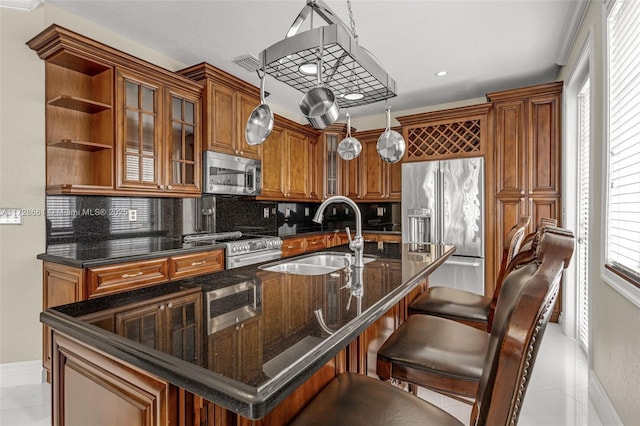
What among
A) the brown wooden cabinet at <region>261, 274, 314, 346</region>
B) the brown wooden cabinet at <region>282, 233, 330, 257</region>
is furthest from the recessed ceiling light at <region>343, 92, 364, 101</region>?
the brown wooden cabinet at <region>282, 233, 330, 257</region>

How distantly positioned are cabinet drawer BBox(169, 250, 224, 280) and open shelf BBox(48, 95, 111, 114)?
1.25m

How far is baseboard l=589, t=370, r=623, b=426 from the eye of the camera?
167 centimetres

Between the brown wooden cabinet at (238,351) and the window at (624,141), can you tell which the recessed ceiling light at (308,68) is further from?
the window at (624,141)

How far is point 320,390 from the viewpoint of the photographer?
3.33ft

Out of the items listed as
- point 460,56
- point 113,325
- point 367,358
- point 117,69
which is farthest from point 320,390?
point 460,56

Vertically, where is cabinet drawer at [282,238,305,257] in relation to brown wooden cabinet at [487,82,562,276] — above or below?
below

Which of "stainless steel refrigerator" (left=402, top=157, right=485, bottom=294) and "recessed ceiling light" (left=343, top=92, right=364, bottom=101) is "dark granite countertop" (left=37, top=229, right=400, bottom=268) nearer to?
"recessed ceiling light" (left=343, top=92, right=364, bottom=101)

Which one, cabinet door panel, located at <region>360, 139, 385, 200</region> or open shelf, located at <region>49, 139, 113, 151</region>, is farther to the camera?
cabinet door panel, located at <region>360, 139, 385, 200</region>

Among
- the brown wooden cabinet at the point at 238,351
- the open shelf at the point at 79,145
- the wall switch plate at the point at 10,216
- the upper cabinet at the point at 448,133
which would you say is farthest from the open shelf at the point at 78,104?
the upper cabinet at the point at 448,133

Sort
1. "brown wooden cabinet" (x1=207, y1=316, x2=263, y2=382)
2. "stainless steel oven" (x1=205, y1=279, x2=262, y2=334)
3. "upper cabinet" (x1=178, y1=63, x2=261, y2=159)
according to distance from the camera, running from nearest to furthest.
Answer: "brown wooden cabinet" (x1=207, y1=316, x2=263, y2=382) < "stainless steel oven" (x1=205, y1=279, x2=262, y2=334) < "upper cabinet" (x1=178, y1=63, x2=261, y2=159)

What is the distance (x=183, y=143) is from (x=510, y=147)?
334 cm

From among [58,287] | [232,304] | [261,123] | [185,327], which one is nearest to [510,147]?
[261,123]

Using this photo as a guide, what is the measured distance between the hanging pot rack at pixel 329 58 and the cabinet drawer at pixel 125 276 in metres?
1.58

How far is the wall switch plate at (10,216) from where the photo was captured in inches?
87.9
